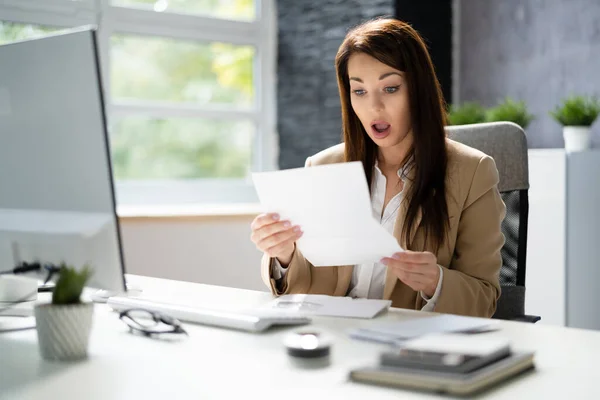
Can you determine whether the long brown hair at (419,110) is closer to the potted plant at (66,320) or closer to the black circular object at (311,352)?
the black circular object at (311,352)

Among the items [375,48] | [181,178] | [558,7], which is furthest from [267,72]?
[375,48]

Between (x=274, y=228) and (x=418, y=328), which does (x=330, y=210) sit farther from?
(x=418, y=328)

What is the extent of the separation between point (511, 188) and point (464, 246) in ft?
0.93

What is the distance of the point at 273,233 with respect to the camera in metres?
1.63

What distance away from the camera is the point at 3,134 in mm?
1299

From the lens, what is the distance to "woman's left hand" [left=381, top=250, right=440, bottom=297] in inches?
62.3

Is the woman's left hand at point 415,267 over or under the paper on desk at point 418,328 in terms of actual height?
over

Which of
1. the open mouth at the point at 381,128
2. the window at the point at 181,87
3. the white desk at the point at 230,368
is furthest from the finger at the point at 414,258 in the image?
the window at the point at 181,87

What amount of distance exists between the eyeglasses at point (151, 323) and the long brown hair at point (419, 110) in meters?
0.69

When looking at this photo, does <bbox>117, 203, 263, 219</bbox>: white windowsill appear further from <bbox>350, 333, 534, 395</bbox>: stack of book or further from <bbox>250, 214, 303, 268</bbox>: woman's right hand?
<bbox>350, 333, 534, 395</bbox>: stack of book

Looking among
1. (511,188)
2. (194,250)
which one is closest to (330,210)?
(511,188)

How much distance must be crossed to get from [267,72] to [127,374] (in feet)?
11.7

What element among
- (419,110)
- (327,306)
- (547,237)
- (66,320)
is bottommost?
(547,237)

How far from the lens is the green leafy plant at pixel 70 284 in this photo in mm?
1172
